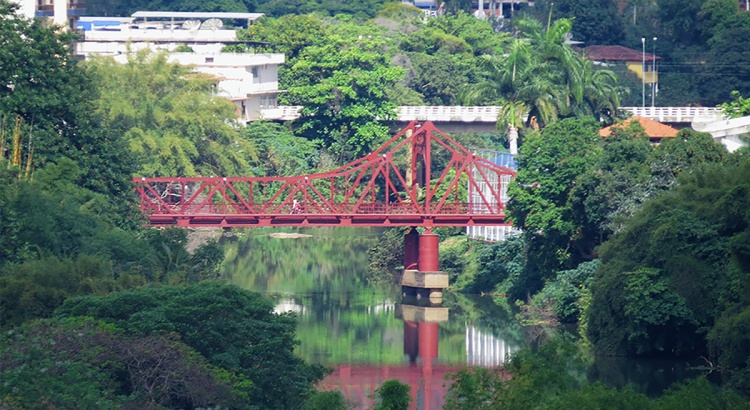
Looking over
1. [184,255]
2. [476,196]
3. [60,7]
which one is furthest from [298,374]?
[60,7]

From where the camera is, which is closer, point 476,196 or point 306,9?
point 476,196

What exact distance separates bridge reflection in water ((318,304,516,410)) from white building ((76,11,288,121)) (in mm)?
30013

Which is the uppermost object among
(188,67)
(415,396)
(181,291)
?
(188,67)

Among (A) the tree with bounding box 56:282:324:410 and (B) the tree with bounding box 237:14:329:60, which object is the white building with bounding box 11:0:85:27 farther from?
(A) the tree with bounding box 56:282:324:410

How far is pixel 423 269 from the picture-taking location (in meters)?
64.2

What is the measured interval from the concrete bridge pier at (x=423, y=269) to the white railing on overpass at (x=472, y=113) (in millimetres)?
20830

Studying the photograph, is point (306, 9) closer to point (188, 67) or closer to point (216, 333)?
point (188, 67)

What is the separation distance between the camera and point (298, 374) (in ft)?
117

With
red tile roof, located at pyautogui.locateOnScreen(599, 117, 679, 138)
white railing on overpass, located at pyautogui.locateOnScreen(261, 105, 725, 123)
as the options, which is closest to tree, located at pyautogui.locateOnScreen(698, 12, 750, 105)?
white railing on overpass, located at pyautogui.locateOnScreen(261, 105, 725, 123)

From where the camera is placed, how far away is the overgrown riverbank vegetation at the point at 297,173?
1277 inches

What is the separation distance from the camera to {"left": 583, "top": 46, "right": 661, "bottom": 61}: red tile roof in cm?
11038

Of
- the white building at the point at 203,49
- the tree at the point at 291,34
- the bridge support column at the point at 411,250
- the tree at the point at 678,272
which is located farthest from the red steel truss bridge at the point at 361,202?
the tree at the point at 291,34

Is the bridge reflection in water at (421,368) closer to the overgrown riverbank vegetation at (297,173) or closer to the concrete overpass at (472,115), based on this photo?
the overgrown riverbank vegetation at (297,173)

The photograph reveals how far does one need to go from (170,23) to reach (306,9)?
16469 millimetres
